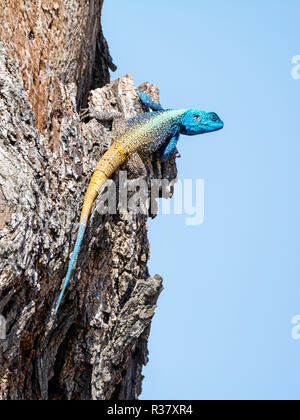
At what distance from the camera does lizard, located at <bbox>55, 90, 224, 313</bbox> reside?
7930mm

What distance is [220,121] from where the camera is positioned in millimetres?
10648

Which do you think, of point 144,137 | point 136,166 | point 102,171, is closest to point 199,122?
point 144,137

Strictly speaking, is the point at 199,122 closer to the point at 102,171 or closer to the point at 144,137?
the point at 144,137

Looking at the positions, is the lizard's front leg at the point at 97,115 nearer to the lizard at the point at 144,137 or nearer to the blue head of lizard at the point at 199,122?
the lizard at the point at 144,137

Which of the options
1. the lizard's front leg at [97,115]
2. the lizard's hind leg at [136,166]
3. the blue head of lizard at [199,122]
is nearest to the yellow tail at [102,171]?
the lizard's hind leg at [136,166]

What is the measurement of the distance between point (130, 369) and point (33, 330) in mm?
1668

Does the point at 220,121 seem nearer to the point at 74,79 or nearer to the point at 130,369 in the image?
the point at 74,79

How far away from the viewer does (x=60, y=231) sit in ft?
24.7

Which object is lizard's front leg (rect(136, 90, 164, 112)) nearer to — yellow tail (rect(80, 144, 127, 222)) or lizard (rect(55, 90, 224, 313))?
lizard (rect(55, 90, 224, 313))

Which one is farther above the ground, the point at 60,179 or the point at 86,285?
the point at 60,179

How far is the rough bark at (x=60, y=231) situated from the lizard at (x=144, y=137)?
0.10 m
